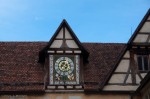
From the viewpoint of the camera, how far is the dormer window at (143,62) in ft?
105

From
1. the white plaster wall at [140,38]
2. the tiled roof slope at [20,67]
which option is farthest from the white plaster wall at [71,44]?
the white plaster wall at [140,38]

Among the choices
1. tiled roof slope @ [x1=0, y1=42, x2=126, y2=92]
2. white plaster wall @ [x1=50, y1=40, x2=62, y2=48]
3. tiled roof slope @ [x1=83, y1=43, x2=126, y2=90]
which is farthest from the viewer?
white plaster wall @ [x1=50, y1=40, x2=62, y2=48]

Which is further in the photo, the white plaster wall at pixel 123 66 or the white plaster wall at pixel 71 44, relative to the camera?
the white plaster wall at pixel 71 44

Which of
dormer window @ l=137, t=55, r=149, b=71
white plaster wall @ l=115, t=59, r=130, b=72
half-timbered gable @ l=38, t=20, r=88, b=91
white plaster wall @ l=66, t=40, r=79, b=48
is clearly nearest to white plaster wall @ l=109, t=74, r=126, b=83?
white plaster wall @ l=115, t=59, r=130, b=72

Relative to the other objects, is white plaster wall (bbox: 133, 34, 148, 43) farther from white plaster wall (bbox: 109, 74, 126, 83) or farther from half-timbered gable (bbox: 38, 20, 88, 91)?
half-timbered gable (bbox: 38, 20, 88, 91)

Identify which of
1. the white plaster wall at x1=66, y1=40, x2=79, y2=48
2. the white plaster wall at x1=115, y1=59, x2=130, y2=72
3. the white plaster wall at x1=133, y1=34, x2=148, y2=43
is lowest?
the white plaster wall at x1=115, y1=59, x2=130, y2=72

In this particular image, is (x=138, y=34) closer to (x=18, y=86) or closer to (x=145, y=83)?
(x=145, y=83)

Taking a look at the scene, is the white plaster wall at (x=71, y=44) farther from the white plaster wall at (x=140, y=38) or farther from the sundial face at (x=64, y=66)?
the white plaster wall at (x=140, y=38)

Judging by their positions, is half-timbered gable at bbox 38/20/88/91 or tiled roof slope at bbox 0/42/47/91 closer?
tiled roof slope at bbox 0/42/47/91

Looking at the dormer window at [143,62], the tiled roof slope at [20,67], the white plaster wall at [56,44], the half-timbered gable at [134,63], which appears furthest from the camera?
the white plaster wall at [56,44]

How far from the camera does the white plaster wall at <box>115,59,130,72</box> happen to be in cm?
3174

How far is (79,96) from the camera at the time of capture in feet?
102

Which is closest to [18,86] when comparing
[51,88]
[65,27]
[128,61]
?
[51,88]

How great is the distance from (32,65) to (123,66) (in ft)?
19.1
